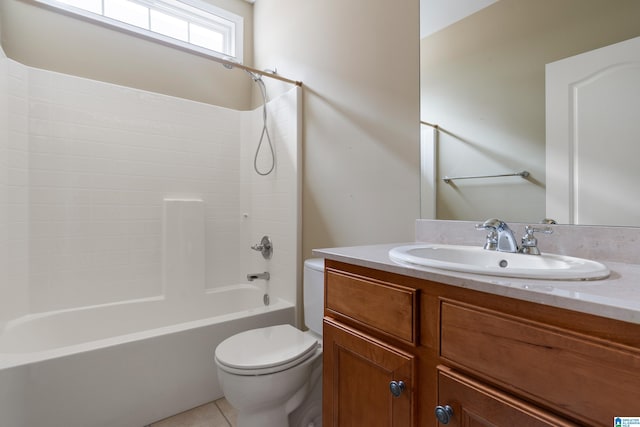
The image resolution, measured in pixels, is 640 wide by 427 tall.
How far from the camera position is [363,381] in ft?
3.09

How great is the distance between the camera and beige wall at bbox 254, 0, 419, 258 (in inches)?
58.4

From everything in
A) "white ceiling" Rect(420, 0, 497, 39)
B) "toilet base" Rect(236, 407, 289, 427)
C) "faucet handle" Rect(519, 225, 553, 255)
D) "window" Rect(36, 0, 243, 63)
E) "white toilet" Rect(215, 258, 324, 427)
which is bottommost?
"toilet base" Rect(236, 407, 289, 427)

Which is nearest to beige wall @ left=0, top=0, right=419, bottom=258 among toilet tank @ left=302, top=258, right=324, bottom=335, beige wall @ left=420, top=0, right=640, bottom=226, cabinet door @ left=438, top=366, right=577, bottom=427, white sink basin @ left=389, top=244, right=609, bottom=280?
beige wall @ left=420, top=0, right=640, bottom=226

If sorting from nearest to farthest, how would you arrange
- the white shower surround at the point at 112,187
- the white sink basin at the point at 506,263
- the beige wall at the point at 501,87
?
the white sink basin at the point at 506,263 < the beige wall at the point at 501,87 < the white shower surround at the point at 112,187

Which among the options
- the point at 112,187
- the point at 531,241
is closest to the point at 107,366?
the point at 112,187

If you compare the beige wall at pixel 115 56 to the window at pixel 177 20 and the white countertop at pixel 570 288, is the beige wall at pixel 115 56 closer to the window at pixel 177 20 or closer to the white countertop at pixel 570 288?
the window at pixel 177 20

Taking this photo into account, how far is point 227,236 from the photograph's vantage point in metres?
2.69

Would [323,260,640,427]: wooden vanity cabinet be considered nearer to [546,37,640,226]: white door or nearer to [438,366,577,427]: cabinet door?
[438,366,577,427]: cabinet door

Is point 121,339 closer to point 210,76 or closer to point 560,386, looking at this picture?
point 560,386

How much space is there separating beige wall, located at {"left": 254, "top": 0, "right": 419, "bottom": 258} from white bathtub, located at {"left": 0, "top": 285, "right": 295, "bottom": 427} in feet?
2.62

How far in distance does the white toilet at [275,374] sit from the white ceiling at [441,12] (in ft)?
3.97

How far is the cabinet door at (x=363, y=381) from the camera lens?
0.82m

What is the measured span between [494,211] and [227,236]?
2084 mm

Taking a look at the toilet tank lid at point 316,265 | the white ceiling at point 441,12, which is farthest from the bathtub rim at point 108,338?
the white ceiling at point 441,12
